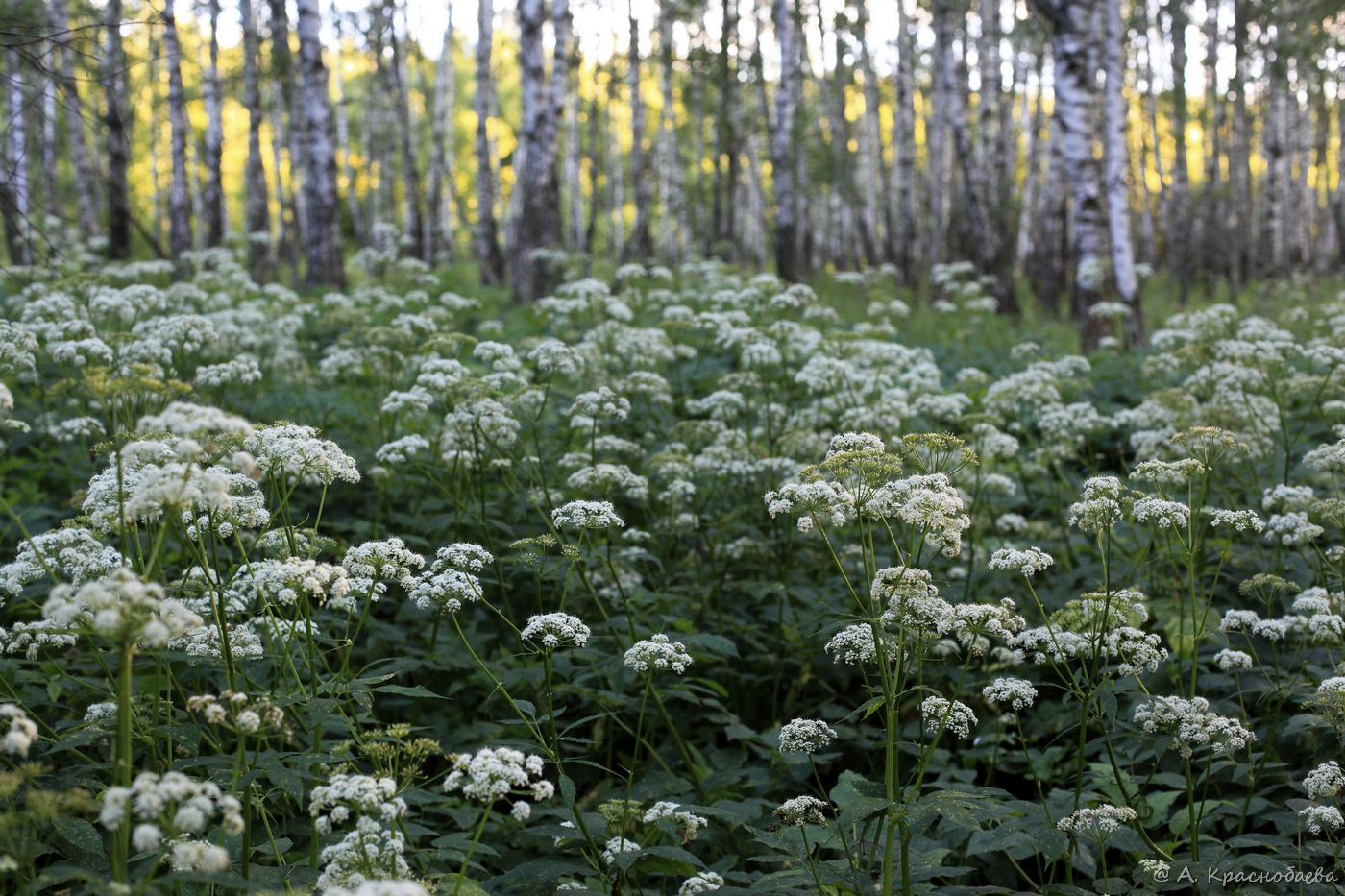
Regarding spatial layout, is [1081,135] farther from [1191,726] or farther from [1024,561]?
[1191,726]

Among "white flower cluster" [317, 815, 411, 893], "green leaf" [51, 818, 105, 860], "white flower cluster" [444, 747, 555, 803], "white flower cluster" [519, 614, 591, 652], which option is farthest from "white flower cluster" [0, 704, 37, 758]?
"white flower cluster" [519, 614, 591, 652]

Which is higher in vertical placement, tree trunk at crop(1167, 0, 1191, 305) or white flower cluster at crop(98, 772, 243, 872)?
tree trunk at crop(1167, 0, 1191, 305)

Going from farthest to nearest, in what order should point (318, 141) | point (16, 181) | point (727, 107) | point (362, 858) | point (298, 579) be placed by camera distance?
point (727, 107)
point (318, 141)
point (16, 181)
point (298, 579)
point (362, 858)

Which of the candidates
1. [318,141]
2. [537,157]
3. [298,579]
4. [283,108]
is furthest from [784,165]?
[283,108]

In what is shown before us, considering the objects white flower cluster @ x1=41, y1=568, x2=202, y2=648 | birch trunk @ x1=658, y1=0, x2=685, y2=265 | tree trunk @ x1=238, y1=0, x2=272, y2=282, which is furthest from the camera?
birch trunk @ x1=658, y1=0, x2=685, y2=265

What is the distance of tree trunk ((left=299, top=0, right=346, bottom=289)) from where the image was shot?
49.3 feet

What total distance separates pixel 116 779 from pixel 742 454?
4.39 meters

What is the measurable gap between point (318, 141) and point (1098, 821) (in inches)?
604

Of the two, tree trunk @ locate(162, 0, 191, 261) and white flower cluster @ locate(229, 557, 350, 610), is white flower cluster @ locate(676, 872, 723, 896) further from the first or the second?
tree trunk @ locate(162, 0, 191, 261)

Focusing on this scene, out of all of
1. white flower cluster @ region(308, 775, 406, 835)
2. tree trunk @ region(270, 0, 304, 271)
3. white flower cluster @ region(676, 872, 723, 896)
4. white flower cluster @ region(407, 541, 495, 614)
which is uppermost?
tree trunk @ region(270, 0, 304, 271)

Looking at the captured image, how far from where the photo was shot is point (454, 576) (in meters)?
3.84

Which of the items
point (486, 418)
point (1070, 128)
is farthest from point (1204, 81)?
point (486, 418)

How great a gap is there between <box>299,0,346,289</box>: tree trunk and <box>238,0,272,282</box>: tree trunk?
4511 millimetres

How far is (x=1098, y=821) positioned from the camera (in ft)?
11.4
